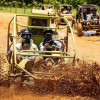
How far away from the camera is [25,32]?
19.9 ft

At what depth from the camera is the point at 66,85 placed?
15.5 feet

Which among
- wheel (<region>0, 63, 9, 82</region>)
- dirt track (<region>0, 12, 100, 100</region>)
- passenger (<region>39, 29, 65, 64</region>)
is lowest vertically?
dirt track (<region>0, 12, 100, 100</region>)

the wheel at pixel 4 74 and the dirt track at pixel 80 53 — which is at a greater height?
the wheel at pixel 4 74

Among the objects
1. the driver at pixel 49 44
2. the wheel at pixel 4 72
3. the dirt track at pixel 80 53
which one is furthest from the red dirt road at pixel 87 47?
the wheel at pixel 4 72

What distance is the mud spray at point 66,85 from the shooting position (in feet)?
15.4

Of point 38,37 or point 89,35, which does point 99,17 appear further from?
point 38,37

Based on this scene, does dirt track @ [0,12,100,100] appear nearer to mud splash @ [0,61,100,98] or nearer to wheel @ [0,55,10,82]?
mud splash @ [0,61,100,98]

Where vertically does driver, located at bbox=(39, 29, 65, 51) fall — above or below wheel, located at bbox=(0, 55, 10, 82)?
above

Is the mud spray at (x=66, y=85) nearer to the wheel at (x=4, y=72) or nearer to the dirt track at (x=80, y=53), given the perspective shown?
the dirt track at (x=80, y=53)

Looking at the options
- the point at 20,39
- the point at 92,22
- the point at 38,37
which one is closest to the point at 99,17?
the point at 92,22

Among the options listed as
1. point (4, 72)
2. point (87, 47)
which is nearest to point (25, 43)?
point (4, 72)

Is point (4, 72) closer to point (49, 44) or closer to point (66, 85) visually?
point (66, 85)

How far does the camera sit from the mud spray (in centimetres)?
468

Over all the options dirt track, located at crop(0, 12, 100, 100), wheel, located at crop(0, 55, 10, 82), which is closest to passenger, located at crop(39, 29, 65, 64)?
dirt track, located at crop(0, 12, 100, 100)
